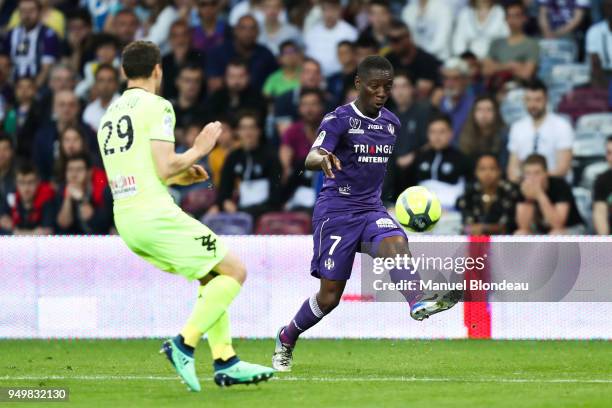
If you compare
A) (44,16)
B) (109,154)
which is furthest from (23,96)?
(109,154)

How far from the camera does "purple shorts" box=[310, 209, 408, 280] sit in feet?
33.4

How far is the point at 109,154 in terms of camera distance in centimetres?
843

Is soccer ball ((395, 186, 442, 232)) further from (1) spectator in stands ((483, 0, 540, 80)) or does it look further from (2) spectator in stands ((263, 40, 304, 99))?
(2) spectator in stands ((263, 40, 304, 99))

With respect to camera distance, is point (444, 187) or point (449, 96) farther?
point (449, 96)

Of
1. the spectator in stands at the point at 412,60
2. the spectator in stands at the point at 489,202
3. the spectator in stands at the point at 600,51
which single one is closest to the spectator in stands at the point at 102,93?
the spectator in stands at the point at 412,60

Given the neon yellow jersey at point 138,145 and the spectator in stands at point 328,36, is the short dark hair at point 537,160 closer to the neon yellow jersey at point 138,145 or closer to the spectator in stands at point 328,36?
the spectator in stands at point 328,36

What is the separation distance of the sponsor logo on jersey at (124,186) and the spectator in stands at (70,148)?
8187mm

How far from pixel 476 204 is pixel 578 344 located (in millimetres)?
2753

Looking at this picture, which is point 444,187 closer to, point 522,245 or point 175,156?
point 522,245

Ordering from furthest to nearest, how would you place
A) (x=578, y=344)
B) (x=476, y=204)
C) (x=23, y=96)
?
(x=23, y=96)
(x=476, y=204)
(x=578, y=344)

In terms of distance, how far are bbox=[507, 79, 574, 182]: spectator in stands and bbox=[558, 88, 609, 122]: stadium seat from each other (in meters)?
0.74

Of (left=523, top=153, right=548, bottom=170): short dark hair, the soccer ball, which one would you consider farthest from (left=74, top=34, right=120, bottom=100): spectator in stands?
the soccer ball

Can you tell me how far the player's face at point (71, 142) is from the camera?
16.8 meters

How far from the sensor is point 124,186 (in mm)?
8375
